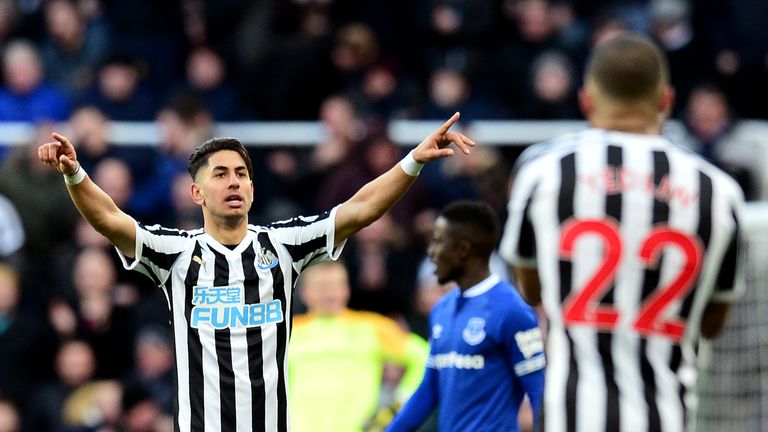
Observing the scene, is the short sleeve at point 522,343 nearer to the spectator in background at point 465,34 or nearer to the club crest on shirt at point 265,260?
the club crest on shirt at point 265,260

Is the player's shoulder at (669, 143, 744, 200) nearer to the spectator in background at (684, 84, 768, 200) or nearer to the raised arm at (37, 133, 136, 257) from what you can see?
the raised arm at (37, 133, 136, 257)

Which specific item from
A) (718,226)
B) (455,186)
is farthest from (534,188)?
(455,186)

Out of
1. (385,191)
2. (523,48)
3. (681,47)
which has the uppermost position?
(523,48)

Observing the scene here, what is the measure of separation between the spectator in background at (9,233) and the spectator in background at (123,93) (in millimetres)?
1208

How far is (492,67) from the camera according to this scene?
478 inches

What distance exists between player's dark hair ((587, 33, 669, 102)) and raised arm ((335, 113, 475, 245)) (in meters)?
1.66

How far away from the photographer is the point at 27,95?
1262cm

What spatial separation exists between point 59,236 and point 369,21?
3104mm

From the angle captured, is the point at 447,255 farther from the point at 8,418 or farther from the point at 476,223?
the point at 8,418

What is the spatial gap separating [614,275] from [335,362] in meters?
4.89

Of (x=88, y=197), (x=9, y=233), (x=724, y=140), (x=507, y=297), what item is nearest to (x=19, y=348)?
(x=9, y=233)

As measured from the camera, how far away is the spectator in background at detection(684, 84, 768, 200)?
432 inches

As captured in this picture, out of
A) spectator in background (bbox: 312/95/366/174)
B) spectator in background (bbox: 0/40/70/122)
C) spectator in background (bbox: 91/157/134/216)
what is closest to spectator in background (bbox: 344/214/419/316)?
spectator in background (bbox: 312/95/366/174)

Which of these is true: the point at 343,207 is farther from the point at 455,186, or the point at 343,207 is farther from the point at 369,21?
the point at 369,21
